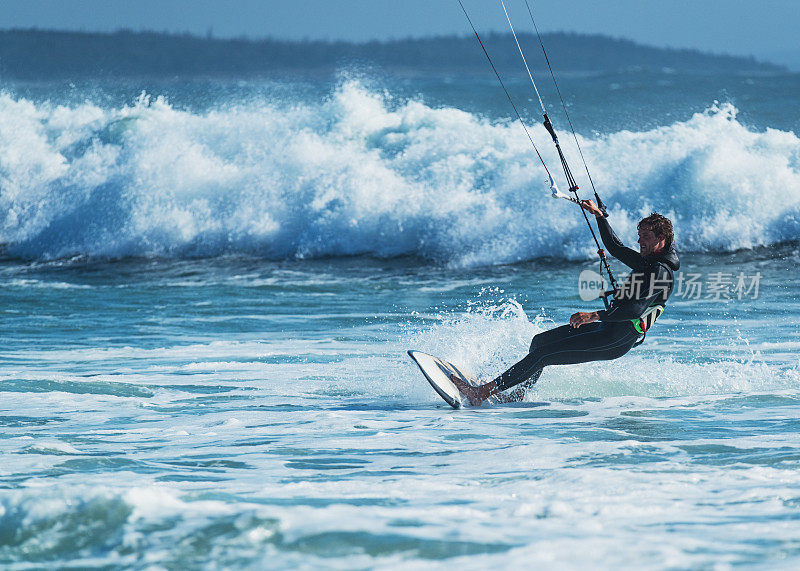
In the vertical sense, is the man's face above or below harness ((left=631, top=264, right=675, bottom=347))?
above

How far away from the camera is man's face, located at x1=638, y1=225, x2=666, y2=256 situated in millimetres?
6676

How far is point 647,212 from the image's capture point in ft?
57.0

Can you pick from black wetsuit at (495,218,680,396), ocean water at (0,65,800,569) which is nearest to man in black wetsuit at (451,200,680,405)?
black wetsuit at (495,218,680,396)

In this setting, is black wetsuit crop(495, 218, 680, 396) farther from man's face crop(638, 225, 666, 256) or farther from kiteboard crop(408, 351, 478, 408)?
kiteboard crop(408, 351, 478, 408)

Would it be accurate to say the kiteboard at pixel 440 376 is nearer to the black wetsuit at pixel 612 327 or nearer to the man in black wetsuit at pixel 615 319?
the man in black wetsuit at pixel 615 319

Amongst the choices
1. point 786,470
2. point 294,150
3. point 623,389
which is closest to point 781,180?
point 294,150

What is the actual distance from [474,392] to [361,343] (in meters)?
2.97

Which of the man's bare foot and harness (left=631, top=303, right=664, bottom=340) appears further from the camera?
the man's bare foot

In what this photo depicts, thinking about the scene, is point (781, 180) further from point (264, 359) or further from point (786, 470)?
point (786, 470)

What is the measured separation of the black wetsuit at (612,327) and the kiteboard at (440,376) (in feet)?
1.11

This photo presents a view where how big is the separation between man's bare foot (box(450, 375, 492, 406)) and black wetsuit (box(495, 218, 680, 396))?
0.10 m

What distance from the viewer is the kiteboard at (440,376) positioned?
23.3ft

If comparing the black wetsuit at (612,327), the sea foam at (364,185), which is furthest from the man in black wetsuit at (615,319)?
the sea foam at (364,185)

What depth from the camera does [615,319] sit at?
6855 millimetres
